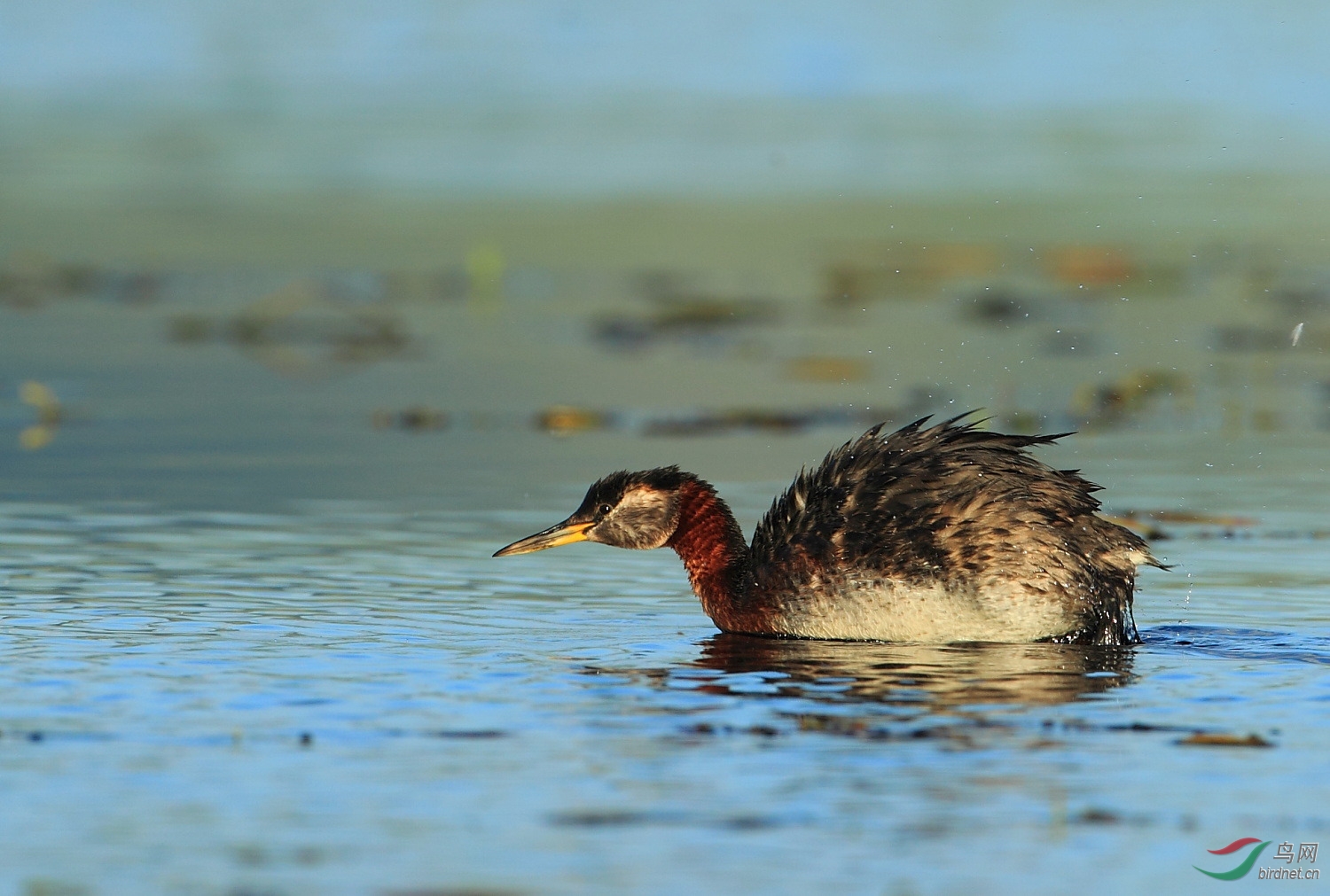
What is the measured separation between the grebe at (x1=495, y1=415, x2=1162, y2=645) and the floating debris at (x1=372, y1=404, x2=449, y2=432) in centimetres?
531

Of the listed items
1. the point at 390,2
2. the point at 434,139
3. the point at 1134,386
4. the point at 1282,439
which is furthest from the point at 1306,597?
the point at 390,2

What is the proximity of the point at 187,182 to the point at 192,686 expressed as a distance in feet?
75.8

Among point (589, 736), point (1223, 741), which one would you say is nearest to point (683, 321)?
point (589, 736)

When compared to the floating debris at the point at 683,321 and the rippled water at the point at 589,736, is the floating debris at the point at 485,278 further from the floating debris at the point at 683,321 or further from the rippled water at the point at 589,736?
the rippled water at the point at 589,736

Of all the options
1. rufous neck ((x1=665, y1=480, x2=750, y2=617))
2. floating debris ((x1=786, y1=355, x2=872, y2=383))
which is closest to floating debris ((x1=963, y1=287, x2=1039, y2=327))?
floating debris ((x1=786, y1=355, x2=872, y2=383))

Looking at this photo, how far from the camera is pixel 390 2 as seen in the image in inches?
2276

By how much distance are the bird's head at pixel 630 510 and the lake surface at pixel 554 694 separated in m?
0.32

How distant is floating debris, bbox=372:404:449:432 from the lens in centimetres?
1689

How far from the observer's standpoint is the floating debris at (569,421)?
1688 cm

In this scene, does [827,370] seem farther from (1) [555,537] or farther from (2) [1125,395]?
(1) [555,537]

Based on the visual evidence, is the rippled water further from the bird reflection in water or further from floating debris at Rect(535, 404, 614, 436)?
floating debris at Rect(535, 404, 614, 436)

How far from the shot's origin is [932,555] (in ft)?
35.6

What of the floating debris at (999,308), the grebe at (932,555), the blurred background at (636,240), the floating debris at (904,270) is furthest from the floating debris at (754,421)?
the floating debris at (904,270)

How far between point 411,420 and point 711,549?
570 centimetres
